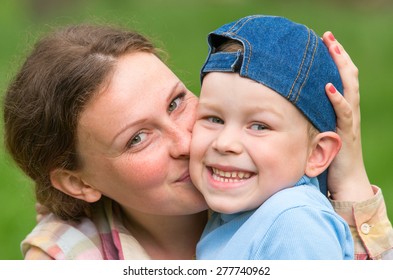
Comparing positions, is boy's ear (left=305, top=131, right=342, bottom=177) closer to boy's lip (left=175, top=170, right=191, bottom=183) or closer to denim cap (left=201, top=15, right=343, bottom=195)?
denim cap (left=201, top=15, right=343, bottom=195)

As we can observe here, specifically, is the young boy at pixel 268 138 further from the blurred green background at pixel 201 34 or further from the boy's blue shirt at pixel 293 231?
the blurred green background at pixel 201 34

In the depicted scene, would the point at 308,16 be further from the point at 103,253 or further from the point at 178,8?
the point at 103,253

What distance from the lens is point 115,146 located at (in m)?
3.48

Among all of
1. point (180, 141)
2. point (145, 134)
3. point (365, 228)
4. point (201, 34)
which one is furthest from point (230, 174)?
point (201, 34)

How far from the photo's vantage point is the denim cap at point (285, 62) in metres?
3.12

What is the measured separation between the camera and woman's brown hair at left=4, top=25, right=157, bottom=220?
3.50 metres

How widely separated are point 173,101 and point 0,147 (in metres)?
1.18

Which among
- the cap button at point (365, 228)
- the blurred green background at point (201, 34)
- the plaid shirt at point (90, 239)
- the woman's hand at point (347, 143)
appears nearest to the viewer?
the woman's hand at point (347, 143)

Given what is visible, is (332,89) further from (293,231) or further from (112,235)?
(112,235)

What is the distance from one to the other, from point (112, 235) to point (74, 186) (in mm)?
292

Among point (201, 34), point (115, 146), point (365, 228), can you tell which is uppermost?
point (115, 146)

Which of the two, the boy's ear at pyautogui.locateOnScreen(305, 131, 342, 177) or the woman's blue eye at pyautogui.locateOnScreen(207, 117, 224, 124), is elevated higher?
the woman's blue eye at pyautogui.locateOnScreen(207, 117, 224, 124)

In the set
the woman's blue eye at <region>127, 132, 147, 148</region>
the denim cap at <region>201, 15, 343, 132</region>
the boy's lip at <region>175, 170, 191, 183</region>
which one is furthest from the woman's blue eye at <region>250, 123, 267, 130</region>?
the woman's blue eye at <region>127, 132, 147, 148</region>

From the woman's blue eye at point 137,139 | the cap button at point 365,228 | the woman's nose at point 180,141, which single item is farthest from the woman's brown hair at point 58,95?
the cap button at point 365,228
